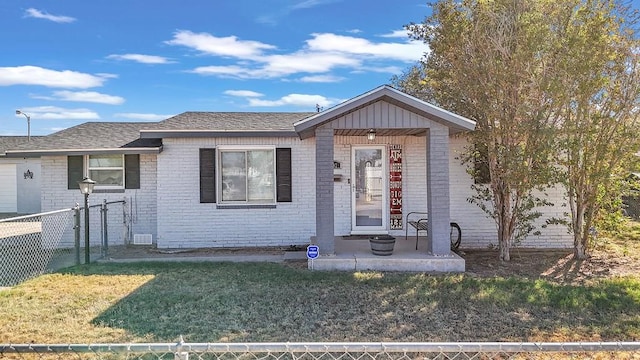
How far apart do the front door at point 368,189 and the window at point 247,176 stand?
192cm

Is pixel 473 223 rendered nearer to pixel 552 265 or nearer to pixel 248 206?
pixel 552 265

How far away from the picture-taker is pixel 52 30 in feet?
43.1

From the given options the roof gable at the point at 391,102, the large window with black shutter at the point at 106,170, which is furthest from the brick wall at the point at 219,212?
the roof gable at the point at 391,102

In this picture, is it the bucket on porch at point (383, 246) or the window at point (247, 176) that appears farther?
the window at point (247, 176)

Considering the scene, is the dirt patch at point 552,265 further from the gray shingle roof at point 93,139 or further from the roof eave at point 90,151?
the gray shingle roof at point 93,139

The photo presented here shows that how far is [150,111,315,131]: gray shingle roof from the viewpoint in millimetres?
10328

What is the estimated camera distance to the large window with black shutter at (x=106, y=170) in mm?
10727

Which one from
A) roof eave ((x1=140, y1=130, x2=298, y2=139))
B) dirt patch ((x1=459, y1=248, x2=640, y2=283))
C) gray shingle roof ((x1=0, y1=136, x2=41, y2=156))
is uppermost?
gray shingle roof ((x1=0, y1=136, x2=41, y2=156))

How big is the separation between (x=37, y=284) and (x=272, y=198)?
4.90 metres


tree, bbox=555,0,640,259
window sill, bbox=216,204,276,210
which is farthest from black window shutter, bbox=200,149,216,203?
tree, bbox=555,0,640,259

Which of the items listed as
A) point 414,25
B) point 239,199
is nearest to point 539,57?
point 414,25

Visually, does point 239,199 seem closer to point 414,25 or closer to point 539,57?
point 414,25

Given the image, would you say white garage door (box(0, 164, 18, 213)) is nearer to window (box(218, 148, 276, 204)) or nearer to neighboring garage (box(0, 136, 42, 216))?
neighboring garage (box(0, 136, 42, 216))

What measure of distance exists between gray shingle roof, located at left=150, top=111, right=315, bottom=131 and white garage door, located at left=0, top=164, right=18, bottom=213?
40.3ft
